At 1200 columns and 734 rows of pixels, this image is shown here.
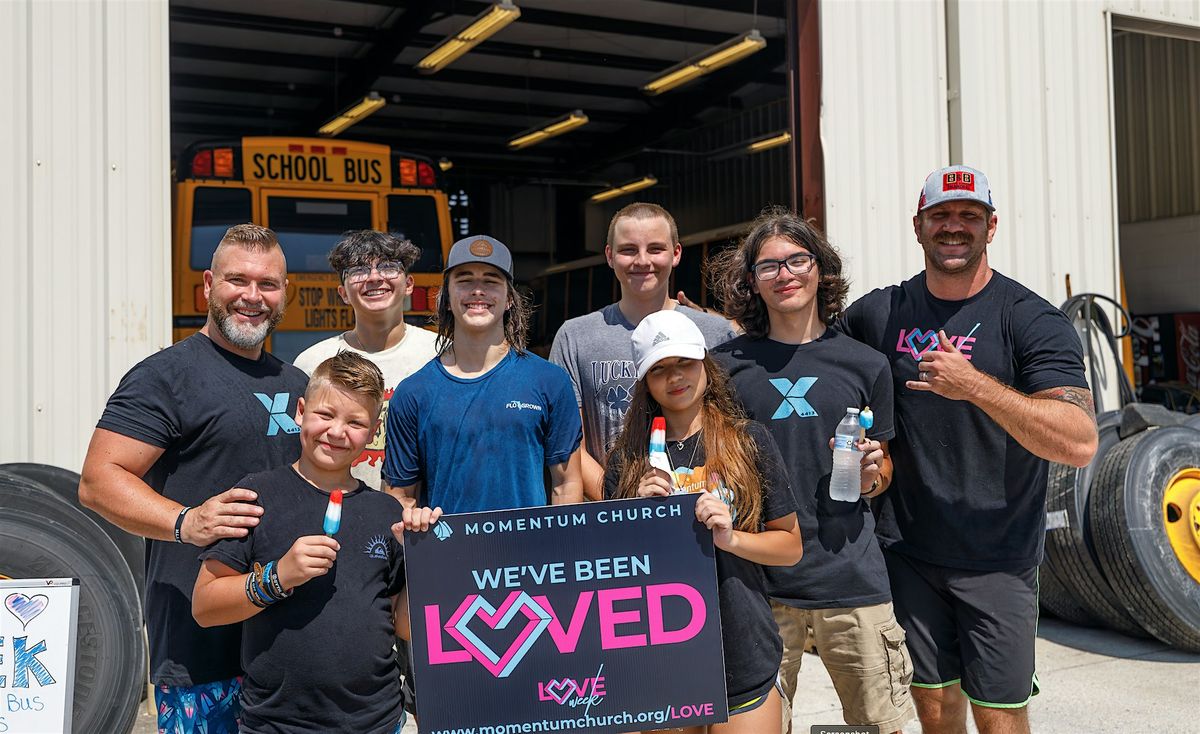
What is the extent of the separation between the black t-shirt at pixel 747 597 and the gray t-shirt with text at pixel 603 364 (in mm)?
805

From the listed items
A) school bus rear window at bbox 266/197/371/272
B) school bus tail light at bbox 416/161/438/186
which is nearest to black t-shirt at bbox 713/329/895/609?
school bus rear window at bbox 266/197/371/272

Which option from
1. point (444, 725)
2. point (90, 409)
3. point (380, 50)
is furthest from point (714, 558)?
point (380, 50)

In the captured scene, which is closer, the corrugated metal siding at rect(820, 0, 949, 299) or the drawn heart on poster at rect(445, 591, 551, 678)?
the drawn heart on poster at rect(445, 591, 551, 678)

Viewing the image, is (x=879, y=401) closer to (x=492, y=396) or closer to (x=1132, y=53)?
(x=492, y=396)

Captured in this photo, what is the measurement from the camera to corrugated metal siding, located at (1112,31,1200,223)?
15.7 metres

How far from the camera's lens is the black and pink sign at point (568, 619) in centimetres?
301

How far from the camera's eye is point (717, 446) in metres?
3.10

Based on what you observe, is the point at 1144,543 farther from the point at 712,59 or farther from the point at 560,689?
the point at 712,59

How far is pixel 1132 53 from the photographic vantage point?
53.4ft

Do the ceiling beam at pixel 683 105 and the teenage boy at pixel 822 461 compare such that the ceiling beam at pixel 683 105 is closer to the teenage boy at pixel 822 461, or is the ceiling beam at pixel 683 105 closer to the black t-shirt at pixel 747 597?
the teenage boy at pixel 822 461

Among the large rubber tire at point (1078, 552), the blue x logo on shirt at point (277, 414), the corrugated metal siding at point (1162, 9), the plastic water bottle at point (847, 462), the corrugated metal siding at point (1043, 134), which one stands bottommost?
the large rubber tire at point (1078, 552)

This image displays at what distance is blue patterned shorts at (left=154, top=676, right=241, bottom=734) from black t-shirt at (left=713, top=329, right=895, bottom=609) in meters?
1.78

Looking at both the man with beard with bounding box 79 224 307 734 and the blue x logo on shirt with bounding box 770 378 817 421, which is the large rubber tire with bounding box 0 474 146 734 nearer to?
the man with beard with bounding box 79 224 307 734

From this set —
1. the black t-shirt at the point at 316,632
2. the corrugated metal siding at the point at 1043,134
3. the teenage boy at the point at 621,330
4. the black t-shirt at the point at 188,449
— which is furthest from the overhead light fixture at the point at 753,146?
the black t-shirt at the point at 316,632
